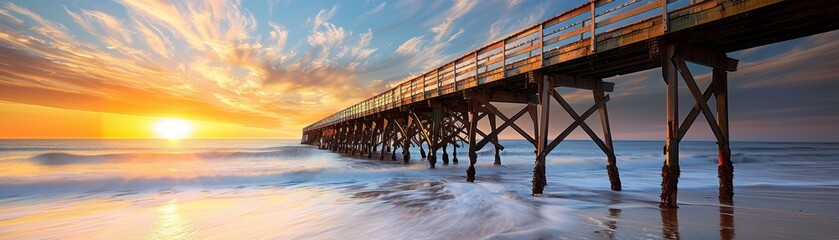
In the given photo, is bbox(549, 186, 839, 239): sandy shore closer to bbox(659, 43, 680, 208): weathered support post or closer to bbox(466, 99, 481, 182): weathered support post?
bbox(659, 43, 680, 208): weathered support post

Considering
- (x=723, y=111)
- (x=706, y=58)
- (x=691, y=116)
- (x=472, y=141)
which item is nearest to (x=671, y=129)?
(x=691, y=116)

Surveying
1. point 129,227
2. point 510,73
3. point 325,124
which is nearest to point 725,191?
point 510,73

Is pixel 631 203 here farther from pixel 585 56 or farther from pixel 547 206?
pixel 585 56

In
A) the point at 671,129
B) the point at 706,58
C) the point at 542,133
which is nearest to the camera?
the point at 671,129

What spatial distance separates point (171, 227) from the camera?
5.70 m

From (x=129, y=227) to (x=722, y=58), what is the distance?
10.6 metres

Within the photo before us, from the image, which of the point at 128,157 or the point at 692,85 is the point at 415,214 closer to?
the point at 692,85

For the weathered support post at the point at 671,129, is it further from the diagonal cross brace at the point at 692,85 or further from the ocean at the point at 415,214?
the ocean at the point at 415,214

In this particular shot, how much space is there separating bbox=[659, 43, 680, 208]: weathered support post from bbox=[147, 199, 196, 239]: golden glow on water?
278 inches

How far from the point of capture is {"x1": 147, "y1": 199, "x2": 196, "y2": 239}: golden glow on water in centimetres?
513

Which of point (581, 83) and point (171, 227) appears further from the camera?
point (581, 83)

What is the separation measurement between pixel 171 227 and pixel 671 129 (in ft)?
25.9

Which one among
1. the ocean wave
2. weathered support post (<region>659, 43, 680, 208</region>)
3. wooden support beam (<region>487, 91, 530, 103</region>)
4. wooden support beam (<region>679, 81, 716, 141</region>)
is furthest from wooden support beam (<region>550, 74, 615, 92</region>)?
the ocean wave

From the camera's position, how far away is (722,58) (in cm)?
660
